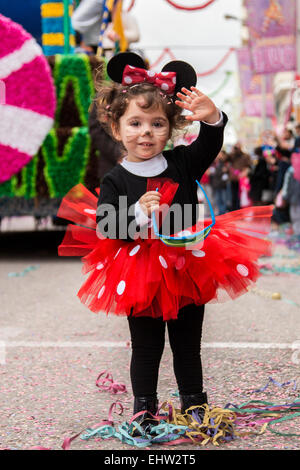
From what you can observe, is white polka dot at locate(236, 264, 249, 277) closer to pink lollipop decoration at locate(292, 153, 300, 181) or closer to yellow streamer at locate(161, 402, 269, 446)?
yellow streamer at locate(161, 402, 269, 446)

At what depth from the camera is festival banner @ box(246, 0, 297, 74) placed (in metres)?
15.4

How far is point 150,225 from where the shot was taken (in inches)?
90.3

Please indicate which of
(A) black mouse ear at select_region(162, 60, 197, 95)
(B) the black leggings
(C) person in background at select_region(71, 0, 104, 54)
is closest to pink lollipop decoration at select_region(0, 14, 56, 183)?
(C) person in background at select_region(71, 0, 104, 54)

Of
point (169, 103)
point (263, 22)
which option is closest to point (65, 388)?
point (169, 103)

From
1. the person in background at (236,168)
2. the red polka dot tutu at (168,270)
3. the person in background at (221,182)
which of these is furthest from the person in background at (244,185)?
the red polka dot tutu at (168,270)

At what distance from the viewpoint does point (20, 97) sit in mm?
7164

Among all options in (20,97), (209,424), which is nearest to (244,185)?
(20,97)

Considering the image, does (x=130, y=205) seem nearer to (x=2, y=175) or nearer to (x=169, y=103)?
(x=169, y=103)

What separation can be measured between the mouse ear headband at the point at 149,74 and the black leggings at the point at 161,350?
0.85 meters

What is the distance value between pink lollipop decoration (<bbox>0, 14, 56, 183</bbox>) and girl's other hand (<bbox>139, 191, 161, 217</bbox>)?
5176 mm

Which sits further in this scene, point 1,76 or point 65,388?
point 1,76

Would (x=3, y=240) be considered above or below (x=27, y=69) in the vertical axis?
below

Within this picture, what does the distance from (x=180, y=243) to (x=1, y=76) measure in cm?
543

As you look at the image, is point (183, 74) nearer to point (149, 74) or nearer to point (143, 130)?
point (149, 74)
